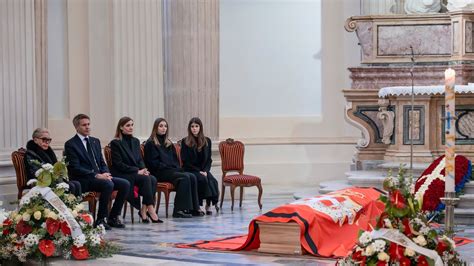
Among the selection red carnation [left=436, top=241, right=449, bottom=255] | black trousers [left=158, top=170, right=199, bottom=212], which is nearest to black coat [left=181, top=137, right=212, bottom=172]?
black trousers [left=158, top=170, right=199, bottom=212]

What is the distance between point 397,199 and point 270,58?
1098 cm

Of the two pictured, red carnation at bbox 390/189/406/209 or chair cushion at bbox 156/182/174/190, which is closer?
red carnation at bbox 390/189/406/209

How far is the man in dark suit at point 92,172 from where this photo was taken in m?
11.2

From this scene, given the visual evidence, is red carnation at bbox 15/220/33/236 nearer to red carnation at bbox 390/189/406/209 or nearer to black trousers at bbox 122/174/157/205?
black trousers at bbox 122/174/157/205

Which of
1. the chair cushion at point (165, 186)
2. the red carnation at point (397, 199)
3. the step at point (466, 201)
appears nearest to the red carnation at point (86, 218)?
the red carnation at point (397, 199)

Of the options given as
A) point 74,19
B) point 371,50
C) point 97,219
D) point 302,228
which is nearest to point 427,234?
point 302,228

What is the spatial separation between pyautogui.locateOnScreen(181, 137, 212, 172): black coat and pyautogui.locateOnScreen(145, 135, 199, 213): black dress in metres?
0.21

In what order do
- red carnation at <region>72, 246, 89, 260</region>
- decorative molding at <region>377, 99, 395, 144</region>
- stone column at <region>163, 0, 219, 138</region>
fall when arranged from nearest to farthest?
1. red carnation at <region>72, 246, 89, 260</region>
2. decorative molding at <region>377, 99, 395, 144</region>
3. stone column at <region>163, 0, 219, 138</region>

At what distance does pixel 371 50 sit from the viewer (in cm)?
1427

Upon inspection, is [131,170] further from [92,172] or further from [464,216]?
[464,216]

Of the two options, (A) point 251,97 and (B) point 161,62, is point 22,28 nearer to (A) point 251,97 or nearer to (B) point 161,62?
(B) point 161,62

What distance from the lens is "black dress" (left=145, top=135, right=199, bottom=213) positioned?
40.9 feet

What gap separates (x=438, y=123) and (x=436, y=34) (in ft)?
5.18

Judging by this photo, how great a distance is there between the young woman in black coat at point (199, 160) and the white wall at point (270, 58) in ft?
13.3
